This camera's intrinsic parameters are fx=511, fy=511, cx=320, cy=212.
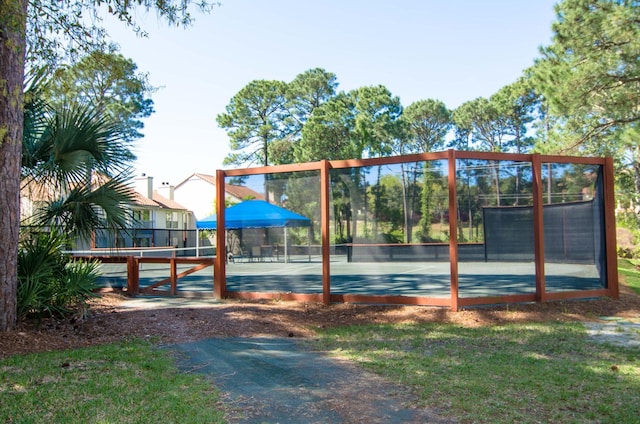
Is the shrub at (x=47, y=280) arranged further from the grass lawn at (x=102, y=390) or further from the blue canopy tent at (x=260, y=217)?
the blue canopy tent at (x=260, y=217)

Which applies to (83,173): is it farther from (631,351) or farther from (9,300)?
(631,351)

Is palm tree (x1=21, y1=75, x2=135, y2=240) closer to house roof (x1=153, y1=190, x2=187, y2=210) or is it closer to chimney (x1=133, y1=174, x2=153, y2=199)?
chimney (x1=133, y1=174, x2=153, y2=199)

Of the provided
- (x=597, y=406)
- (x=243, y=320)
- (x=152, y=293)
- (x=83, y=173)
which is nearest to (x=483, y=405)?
(x=597, y=406)

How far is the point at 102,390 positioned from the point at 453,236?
5.57 metres

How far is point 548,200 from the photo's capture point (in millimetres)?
8680

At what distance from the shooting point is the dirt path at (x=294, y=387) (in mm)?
3797

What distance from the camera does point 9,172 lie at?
623 cm

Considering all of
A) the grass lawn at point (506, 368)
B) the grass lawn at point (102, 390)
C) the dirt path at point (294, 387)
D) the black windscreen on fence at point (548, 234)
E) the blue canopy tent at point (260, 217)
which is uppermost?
the blue canopy tent at point (260, 217)

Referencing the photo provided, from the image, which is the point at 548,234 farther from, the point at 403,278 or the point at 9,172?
the point at 9,172

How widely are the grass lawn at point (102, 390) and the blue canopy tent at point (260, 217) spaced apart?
4.03 metres

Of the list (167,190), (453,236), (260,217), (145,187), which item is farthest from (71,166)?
(167,190)

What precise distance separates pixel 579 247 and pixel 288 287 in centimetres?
512

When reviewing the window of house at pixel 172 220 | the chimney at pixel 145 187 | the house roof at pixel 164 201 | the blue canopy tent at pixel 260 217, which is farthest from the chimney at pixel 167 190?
the blue canopy tent at pixel 260 217

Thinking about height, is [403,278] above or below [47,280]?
below
